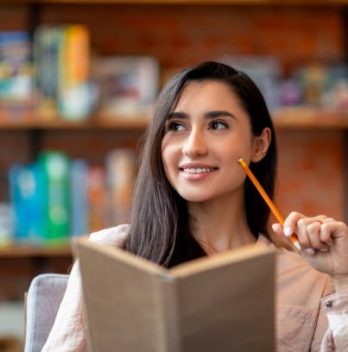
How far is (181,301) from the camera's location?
43.8 inches

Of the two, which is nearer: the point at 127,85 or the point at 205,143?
the point at 205,143

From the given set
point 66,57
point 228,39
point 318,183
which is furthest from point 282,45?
point 66,57

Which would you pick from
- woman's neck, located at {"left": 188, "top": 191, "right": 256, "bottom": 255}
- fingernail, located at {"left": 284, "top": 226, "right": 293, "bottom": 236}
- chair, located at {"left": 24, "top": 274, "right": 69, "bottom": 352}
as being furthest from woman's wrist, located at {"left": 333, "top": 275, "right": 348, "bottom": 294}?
chair, located at {"left": 24, "top": 274, "right": 69, "bottom": 352}

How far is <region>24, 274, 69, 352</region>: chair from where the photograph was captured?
166cm

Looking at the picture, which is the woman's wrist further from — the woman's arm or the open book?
the open book

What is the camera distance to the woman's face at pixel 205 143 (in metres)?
1.59

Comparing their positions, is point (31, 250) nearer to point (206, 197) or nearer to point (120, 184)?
point (120, 184)

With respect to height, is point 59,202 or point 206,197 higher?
point 206,197

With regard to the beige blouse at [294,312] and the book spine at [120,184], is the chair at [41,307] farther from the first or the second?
the book spine at [120,184]

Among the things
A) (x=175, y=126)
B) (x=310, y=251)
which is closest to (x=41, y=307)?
(x=175, y=126)

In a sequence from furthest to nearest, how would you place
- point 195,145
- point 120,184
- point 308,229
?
point 120,184 → point 195,145 → point 308,229

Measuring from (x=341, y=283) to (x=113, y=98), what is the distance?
1745mm

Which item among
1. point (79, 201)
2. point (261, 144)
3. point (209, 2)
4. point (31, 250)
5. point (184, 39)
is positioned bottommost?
point (31, 250)

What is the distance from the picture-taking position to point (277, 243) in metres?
1.77
